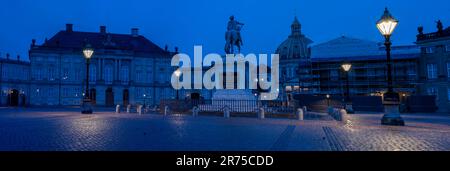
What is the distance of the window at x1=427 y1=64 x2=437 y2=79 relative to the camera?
50438 millimetres

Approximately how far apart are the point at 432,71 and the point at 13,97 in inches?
3111

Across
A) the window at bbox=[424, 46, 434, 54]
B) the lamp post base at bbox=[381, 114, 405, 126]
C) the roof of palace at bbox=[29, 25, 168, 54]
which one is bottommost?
the lamp post base at bbox=[381, 114, 405, 126]

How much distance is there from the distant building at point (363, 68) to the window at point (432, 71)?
7.85 ft

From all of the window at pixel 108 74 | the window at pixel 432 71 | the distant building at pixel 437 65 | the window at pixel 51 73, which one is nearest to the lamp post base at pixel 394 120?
the distant building at pixel 437 65

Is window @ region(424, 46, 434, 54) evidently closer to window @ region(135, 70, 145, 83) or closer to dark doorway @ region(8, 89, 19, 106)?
window @ region(135, 70, 145, 83)

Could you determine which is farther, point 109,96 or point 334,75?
point 109,96

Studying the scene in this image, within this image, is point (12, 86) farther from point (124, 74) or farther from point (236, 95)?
point (236, 95)

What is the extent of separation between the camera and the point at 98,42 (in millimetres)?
74688

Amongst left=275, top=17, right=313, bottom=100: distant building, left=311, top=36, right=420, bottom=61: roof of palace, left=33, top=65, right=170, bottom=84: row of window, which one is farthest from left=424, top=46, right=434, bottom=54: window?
left=33, top=65, right=170, bottom=84: row of window

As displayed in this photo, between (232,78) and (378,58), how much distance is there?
40.6 meters

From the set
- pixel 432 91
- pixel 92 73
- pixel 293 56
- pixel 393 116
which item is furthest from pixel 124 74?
pixel 393 116

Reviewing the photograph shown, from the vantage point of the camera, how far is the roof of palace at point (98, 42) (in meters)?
70.8

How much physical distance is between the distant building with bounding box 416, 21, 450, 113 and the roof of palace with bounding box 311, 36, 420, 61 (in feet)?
13.1

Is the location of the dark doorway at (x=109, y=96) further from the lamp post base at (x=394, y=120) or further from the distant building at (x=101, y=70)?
the lamp post base at (x=394, y=120)
